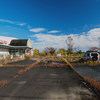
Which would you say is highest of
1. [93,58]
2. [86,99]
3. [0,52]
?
[0,52]

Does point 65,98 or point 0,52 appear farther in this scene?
point 0,52

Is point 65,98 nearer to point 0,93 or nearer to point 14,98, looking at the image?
point 14,98

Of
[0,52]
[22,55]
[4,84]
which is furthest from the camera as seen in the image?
[22,55]

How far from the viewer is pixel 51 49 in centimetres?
3556

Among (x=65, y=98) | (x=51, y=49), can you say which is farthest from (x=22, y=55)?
(x=65, y=98)

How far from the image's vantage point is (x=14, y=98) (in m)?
2.96

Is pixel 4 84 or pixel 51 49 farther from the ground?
pixel 51 49

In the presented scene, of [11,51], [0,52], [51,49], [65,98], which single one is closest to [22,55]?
[11,51]

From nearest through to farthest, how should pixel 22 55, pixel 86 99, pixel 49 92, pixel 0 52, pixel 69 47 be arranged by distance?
1. pixel 86 99
2. pixel 49 92
3. pixel 0 52
4. pixel 22 55
5. pixel 69 47

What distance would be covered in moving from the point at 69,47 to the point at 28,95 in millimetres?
32149

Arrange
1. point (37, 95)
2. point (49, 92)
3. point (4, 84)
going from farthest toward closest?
point (4, 84)
point (49, 92)
point (37, 95)

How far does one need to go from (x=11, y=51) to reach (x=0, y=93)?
21.1m

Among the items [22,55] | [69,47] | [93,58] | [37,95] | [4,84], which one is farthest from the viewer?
[69,47]

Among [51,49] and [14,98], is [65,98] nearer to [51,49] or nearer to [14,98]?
[14,98]
